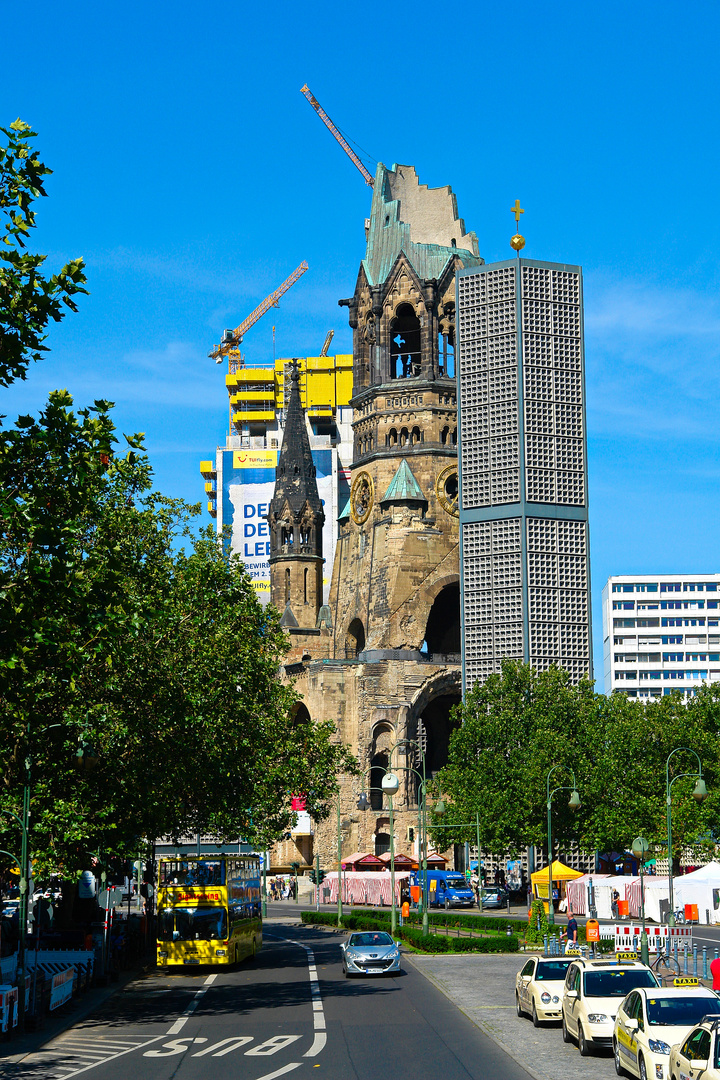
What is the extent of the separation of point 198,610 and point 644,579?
445 feet

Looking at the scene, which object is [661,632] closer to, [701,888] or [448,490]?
[448,490]

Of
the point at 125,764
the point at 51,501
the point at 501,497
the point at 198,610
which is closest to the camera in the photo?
the point at 51,501

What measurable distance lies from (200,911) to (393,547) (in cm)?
6115

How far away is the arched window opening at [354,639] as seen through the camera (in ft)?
343

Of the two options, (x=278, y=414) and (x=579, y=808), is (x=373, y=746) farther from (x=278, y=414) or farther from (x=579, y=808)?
(x=278, y=414)

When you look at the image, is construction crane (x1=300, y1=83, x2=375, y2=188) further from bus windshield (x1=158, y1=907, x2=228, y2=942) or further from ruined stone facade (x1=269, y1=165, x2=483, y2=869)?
bus windshield (x1=158, y1=907, x2=228, y2=942)

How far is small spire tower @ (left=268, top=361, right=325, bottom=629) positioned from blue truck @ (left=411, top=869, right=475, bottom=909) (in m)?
30.3

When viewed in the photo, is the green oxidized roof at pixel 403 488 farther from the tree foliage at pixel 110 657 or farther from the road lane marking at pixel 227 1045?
the road lane marking at pixel 227 1045

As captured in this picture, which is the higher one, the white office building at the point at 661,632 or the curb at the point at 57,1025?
the white office building at the point at 661,632

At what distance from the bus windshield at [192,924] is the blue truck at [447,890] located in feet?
128

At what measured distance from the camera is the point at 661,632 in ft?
568

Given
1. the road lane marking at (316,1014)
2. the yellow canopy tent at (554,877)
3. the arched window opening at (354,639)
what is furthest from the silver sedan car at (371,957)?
the arched window opening at (354,639)

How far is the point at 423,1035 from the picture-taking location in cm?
2562

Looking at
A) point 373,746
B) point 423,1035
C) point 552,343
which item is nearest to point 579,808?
point 373,746
